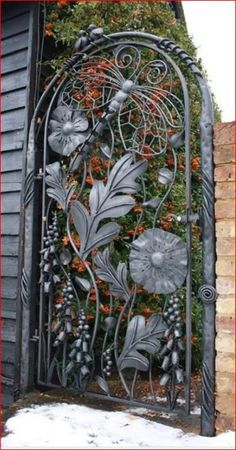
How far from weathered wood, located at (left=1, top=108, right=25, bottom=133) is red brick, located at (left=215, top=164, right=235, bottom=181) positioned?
4.80 feet

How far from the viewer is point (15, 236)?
3154mm

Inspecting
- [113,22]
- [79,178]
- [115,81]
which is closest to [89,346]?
[79,178]

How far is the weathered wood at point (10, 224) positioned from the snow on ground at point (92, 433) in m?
1.13

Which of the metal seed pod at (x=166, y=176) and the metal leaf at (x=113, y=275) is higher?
the metal seed pod at (x=166, y=176)

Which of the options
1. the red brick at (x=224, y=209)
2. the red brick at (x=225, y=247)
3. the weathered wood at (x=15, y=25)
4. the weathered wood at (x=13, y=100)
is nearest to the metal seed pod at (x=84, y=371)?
the red brick at (x=225, y=247)

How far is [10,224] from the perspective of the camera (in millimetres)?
3199

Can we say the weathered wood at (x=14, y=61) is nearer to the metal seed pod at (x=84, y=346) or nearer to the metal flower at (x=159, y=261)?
the metal flower at (x=159, y=261)

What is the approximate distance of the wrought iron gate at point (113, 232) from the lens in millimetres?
2467

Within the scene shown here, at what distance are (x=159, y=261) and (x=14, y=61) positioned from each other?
1817mm

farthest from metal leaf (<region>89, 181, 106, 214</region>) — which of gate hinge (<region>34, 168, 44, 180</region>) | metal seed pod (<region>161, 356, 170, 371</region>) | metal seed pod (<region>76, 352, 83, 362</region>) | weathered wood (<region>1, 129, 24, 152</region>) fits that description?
metal seed pod (<region>161, 356, 170, 371</region>)

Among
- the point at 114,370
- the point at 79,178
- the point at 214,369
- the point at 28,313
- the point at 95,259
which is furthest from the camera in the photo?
the point at 114,370

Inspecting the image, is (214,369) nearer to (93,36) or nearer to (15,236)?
(15,236)

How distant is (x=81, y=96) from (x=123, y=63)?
16.8 inches

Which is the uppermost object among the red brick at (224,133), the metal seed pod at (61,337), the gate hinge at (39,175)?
the red brick at (224,133)
